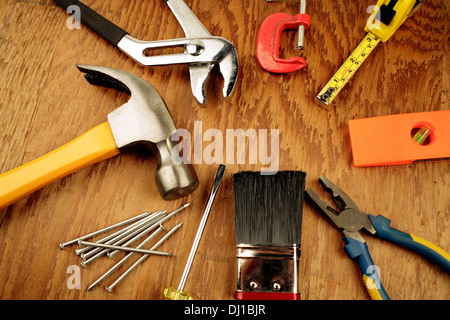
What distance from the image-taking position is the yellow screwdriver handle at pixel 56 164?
99 cm

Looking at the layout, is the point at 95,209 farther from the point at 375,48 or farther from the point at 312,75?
the point at 375,48

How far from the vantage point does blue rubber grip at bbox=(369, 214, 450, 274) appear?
986 mm

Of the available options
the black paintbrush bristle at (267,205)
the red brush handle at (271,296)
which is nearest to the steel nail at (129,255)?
the black paintbrush bristle at (267,205)

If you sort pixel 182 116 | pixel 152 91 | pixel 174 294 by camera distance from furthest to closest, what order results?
pixel 182 116
pixel 152 91
pixel 174 294

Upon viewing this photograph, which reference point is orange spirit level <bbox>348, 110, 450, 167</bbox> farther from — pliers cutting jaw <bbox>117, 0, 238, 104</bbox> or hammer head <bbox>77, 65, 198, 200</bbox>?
hammer head <bbox>77, 65, 198, 200</bbox>

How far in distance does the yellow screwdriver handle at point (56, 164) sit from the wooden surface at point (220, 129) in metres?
0.09

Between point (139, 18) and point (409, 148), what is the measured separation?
98 cm

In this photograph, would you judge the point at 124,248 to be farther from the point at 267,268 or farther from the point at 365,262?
the point at 365,262

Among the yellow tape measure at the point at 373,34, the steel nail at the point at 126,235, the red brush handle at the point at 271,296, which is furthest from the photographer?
the yellow tape measure at the point at 373,34

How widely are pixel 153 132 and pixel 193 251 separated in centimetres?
35

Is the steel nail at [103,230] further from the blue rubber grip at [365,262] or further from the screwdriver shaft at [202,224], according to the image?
the blue rubber grip at [365,262]

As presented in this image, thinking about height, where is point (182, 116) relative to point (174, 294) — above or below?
above
